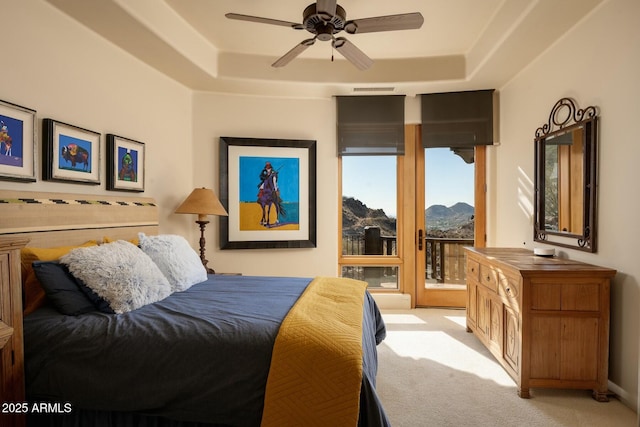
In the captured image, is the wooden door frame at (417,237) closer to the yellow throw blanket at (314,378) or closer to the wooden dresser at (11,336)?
the yellow throw blanket at (314,378)

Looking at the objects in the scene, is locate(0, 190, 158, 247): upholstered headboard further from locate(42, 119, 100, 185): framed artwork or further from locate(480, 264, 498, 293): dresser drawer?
locate(480, 264, 498, 293): dresser drawer

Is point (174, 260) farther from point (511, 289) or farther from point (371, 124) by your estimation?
point (371, 124)

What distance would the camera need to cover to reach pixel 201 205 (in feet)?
11.1

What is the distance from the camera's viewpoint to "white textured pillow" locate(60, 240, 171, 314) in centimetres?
181

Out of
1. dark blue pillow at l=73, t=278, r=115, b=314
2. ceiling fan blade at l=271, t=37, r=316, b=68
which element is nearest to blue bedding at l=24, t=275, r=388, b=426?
dark blue pillow at l=73, t=278, r=115, b=314

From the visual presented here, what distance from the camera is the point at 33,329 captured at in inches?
62.4

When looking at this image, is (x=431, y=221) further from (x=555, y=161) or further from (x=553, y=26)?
(x=553, y=26)

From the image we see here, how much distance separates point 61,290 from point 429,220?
377 centimetres

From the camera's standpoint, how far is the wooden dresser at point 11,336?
4.66ft

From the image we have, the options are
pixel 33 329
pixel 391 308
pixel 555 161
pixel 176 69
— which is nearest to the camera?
pixel 33 329

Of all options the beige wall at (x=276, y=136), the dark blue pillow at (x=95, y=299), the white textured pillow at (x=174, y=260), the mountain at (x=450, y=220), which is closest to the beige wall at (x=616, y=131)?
the mountain at (x=450, y=220)

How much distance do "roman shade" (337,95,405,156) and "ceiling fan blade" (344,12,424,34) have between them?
1854 mm

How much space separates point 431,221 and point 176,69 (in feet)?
11.2

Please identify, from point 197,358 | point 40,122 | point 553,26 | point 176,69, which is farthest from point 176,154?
point 553,26
